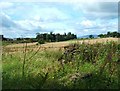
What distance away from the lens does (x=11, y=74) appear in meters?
9.65

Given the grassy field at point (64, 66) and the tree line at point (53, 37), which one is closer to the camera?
the grassy field at point (64, 66)

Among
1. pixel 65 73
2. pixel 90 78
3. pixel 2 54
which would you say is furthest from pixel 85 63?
pixel 2 54

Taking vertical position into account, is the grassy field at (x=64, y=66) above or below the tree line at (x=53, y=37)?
below

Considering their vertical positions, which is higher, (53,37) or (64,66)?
(53,37)

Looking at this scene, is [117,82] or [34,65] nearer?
[117,82]

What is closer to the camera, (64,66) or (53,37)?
(64,66)

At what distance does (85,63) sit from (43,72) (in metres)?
1.70

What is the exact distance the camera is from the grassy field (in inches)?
332

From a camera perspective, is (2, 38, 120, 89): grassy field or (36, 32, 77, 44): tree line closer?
(2, 38, 120, 89): grassy field

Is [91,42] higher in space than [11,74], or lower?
higher

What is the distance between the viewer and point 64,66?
10.2 meters

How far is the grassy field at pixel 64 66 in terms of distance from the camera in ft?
27.7

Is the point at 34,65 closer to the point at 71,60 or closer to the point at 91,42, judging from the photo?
the point at 71,60

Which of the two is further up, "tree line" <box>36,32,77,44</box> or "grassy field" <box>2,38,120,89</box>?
"tree line" <box>36,32,77,44</box>
